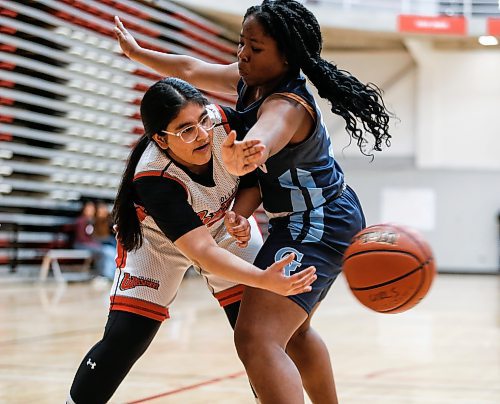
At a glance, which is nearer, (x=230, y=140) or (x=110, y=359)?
(x=230, y=140)

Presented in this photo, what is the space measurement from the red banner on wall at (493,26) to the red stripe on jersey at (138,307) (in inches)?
597

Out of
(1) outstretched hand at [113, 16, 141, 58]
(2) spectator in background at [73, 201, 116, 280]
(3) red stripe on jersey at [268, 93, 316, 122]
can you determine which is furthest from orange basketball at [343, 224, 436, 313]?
(2) spectator in background at [73, 201, 116, 280]

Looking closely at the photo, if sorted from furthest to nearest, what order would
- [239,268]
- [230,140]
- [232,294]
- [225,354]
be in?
1. [225,354]
2. [232,294]
3. [239,268]
4. [230,140]

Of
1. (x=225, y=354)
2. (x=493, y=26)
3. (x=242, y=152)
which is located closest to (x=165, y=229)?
(x=242, y=152)

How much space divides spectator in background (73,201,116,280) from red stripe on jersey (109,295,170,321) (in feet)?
31.7

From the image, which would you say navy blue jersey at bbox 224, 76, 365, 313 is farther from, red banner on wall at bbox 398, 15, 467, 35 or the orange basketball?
red banner on wall at bbox 398, 15, 467, 35

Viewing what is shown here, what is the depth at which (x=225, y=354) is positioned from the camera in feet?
18.5

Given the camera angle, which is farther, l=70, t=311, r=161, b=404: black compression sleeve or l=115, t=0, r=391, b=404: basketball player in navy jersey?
l=70, t=311, r=161, b=404: black compression sleeve

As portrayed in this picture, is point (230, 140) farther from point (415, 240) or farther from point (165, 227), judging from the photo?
point (415, 240)

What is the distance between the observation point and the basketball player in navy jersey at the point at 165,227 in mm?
2842

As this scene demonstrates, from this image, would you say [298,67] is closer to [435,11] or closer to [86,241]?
[86,241]

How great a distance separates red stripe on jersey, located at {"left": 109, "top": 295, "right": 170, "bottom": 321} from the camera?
3092 millimetres

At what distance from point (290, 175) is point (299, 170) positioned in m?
0.03

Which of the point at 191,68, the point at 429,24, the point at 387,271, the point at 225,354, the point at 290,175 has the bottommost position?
the point at 429,24
